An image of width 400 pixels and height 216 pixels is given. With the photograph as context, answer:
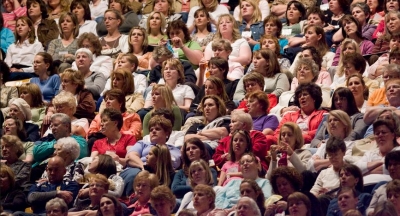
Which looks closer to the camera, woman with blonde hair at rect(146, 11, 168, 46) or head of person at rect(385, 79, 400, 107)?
head of person at rect(385, 79, 400, 107)

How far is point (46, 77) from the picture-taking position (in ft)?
46.9

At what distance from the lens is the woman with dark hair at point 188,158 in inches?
438

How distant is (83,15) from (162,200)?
5.47 metres

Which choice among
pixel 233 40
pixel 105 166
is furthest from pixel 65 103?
pixel 233 40

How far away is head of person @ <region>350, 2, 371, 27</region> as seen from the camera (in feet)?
45.5

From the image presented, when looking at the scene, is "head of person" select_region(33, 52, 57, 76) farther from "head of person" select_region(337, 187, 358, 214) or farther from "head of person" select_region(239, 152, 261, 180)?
"head of person" select_region(337, 187, 358, 214)

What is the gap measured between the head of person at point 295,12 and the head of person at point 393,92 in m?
3.05

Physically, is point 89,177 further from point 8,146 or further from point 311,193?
point 311,193

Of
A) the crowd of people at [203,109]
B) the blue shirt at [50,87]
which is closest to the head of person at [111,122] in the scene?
the crowd of people at [203,109]

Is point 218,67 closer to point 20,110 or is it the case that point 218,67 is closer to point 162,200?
point 20,110

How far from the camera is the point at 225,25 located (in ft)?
46.5

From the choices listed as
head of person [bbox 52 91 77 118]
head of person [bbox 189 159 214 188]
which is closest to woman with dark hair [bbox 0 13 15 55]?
head of person [bbox 52 91 77 118]

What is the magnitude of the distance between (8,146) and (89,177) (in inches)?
38.8

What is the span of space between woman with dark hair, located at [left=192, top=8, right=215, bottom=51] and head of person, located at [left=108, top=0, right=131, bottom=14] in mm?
1190
